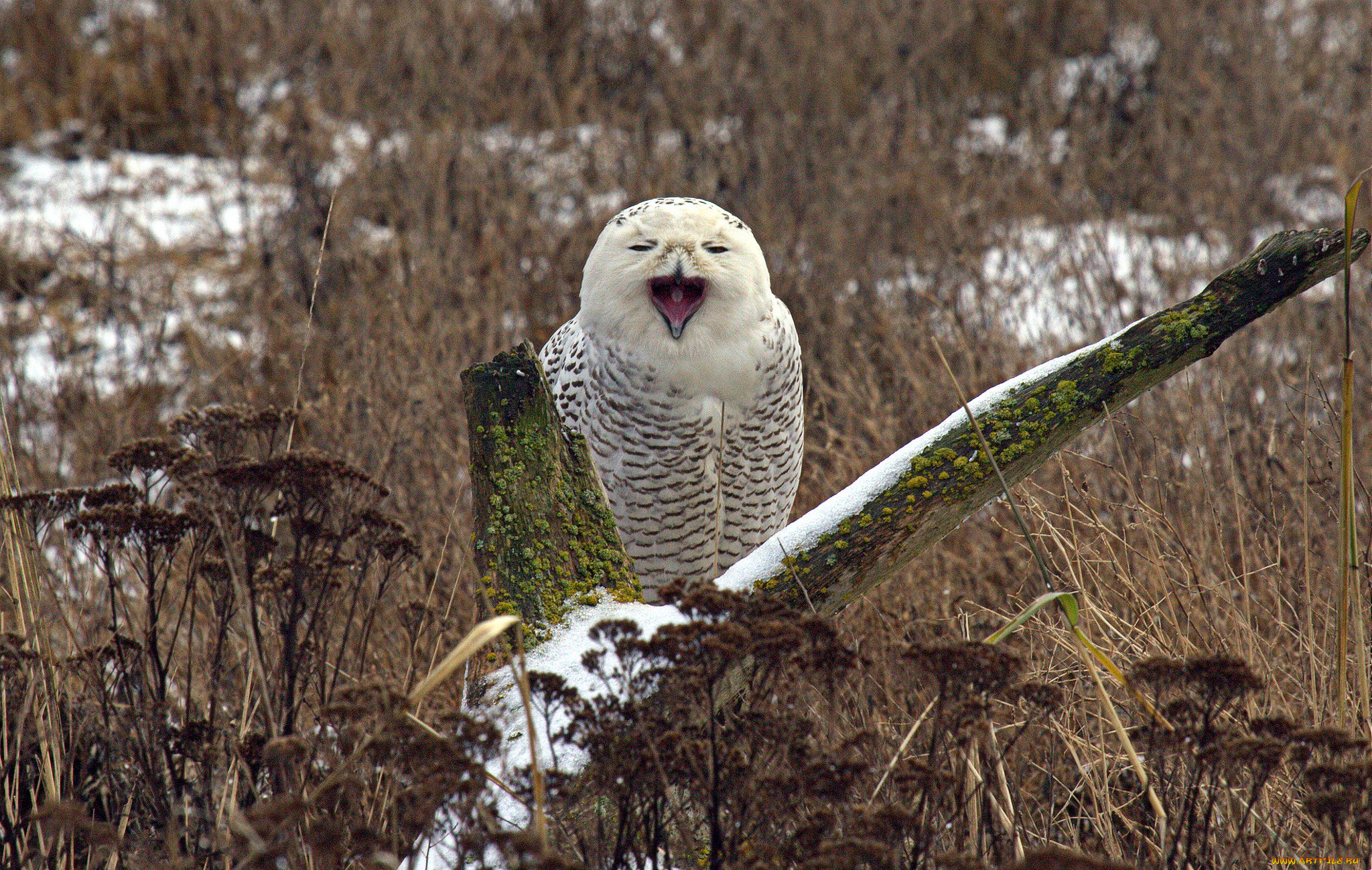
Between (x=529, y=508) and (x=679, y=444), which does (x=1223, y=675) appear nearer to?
(x=529, y=508)

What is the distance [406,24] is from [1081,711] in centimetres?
594

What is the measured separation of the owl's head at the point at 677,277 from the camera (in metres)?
2.47

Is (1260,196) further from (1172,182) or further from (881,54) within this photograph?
(881,54)

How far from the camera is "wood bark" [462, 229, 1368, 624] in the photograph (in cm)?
186

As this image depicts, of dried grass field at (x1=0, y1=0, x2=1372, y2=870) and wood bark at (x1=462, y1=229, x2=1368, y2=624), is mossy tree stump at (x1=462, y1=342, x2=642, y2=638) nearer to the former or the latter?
wood bark at (x1=462, y1=229, x2=1368, y2=624)

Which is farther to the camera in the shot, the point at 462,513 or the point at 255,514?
the point at 462,513

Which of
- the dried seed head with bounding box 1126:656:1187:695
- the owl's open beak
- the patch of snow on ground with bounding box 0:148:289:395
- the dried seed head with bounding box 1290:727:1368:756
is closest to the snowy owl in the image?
the owl's open beak

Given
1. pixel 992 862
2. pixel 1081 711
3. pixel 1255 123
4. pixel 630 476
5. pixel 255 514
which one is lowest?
pixel 992 862

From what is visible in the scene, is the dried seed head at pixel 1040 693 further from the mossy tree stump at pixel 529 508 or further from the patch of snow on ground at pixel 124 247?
the patch of snow on ground at pixel 124 247

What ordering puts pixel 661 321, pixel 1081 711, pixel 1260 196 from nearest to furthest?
pixel 1081 711 → pixel 661 321 → pixel 1260 196

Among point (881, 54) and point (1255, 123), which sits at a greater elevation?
point (881, 54)

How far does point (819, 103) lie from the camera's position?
664cm

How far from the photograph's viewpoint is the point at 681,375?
2.60 m

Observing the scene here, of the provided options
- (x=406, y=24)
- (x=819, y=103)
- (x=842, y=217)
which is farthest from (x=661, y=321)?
(x=406, y=24)
